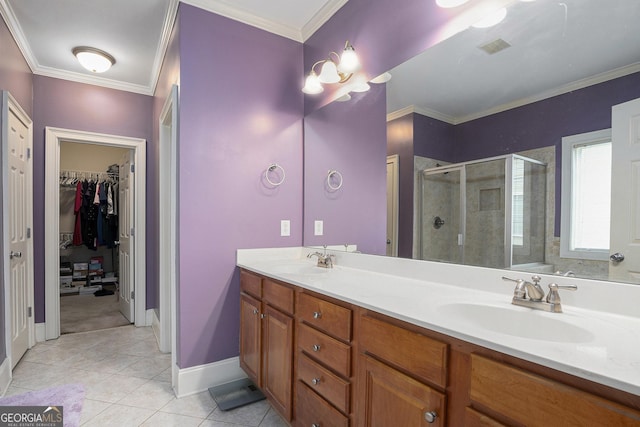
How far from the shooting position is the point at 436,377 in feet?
2.99

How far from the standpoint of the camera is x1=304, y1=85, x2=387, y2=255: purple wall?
1.95m

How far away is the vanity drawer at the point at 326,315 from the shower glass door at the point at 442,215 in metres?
0.59

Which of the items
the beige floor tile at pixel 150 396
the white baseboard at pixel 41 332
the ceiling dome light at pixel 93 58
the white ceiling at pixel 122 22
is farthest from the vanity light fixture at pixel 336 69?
the white baseboard at pixel 41 332

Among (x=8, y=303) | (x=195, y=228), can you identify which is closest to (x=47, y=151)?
(x=8, y=303)

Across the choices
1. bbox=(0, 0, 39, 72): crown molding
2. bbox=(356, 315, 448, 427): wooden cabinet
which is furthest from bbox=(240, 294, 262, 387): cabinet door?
bbox=(0, 0, 39, 72): crown molding

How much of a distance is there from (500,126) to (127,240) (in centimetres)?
370

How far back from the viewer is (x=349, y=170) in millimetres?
2229

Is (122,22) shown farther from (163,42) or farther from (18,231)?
(18,231)

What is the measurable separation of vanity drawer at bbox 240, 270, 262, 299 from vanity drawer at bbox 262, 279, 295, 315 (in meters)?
0.06

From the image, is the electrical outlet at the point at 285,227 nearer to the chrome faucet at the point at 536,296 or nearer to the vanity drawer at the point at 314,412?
the vanity drawer at the point at 314,412

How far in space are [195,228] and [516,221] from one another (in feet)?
5.90

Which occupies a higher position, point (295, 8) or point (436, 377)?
point (295, 8)

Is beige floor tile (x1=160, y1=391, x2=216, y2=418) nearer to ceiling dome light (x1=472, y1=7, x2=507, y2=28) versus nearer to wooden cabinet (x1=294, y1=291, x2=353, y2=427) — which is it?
wooden cabinet (x1=294, y1=291, x2=353, y2=427)

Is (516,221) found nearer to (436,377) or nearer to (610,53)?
(610,53)
